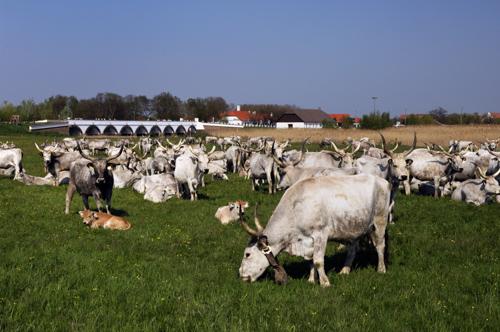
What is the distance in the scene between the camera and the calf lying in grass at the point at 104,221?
45.2 ft

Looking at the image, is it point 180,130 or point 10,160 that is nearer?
point 10,160

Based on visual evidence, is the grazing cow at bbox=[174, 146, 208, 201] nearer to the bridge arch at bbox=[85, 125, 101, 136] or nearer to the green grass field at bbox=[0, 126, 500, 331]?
the green grass field at bbox=[0, 126, 500, 331]

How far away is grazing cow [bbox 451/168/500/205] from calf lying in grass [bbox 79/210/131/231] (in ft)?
39.1

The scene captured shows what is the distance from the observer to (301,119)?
13988 centimetres

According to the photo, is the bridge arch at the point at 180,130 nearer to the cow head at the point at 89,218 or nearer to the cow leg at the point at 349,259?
the cow head at the point at 89,218

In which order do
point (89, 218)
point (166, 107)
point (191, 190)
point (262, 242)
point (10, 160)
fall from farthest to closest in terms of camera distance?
point (166, 107), point (10, 160), point (191, 190), point (89, 218), point (262, 242)

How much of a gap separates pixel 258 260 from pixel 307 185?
62.8 inches

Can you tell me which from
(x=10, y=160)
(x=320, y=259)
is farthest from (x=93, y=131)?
(x=320, y=259)

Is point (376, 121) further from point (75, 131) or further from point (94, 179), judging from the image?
point (94, 179)

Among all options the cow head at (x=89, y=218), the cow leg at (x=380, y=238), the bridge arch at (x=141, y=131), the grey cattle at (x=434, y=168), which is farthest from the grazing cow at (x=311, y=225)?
the bridge arch at (x=141, y=131)

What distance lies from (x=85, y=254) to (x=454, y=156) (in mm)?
16413

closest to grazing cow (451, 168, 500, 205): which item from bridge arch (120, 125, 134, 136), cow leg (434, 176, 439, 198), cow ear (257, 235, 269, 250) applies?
cow leg (434, 176, 439, 198)

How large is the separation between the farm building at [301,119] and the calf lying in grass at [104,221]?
12401 cm

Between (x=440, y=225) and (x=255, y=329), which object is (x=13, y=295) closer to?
(x=255, y=329)
